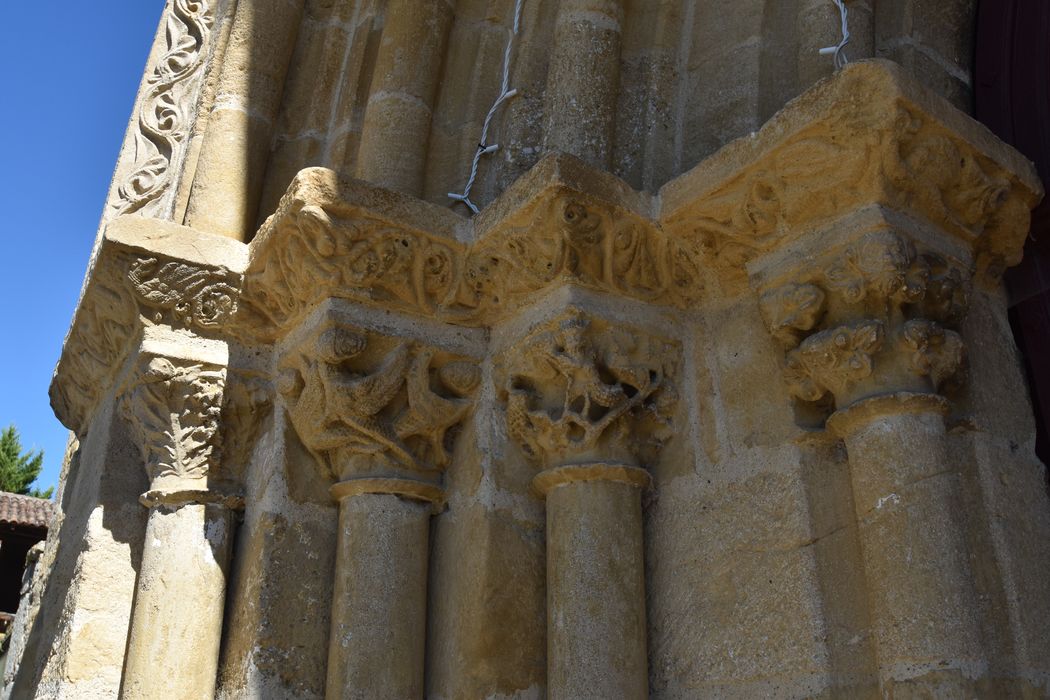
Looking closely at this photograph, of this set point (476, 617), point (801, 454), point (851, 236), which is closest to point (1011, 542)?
point (801, 454)

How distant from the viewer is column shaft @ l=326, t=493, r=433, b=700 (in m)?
2.28

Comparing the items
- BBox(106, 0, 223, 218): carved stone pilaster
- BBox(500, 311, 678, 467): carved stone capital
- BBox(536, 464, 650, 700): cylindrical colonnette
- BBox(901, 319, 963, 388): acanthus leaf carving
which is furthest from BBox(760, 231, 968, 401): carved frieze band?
BBox(106, 0, 223, 218): carved stone pilaster

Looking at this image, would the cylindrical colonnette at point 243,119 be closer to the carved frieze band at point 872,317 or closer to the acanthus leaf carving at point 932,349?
the carved frieze band at point 872,317

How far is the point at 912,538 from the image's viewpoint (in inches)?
72.2

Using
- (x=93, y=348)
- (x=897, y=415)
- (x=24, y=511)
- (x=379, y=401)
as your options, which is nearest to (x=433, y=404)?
(x=379, y=401)

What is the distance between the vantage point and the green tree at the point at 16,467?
20.2m

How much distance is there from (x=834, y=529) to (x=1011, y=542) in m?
0.34

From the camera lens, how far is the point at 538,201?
234 cm

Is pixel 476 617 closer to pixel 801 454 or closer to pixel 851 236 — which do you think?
pixel 801 454

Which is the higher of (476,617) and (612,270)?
(612,270)

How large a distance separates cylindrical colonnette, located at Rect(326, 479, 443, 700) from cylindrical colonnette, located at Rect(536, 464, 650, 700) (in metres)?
0.34

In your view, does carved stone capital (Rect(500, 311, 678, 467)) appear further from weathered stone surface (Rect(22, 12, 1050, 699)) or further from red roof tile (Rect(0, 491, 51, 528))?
red roof tile (Rect(0, 491, 51, 528))

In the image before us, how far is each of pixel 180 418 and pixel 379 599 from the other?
0.80 metres

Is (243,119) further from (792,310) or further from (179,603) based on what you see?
(792,310)
